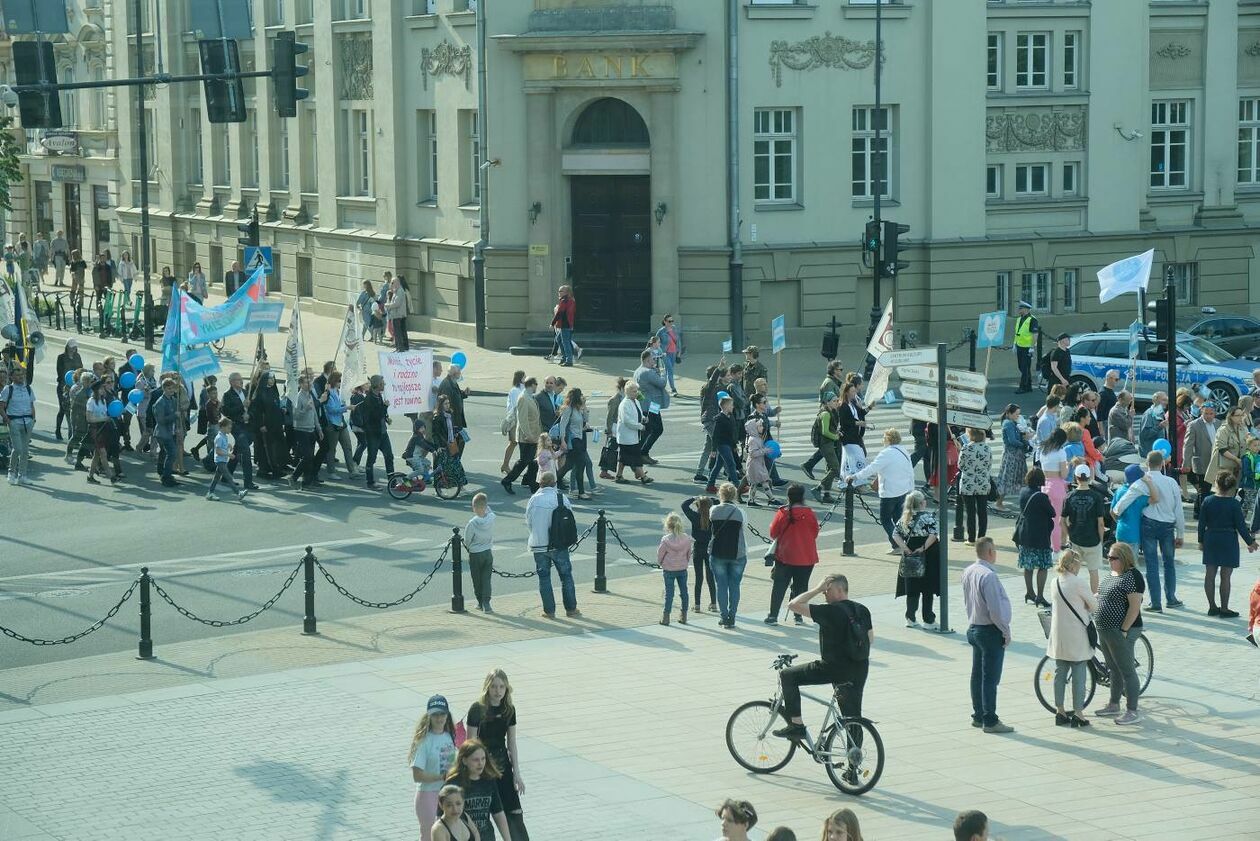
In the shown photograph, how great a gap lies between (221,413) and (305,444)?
4.61 feet

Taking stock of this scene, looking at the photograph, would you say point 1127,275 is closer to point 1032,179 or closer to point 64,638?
point 1032,179

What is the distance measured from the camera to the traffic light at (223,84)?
24359 millimetres

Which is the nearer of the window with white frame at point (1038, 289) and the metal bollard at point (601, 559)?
the metal bollard at point (601, 559)

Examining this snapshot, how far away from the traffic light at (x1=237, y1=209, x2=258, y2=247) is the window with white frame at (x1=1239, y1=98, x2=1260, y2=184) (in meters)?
22.3

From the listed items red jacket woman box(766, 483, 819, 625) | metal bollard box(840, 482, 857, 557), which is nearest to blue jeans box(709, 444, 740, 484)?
metal bollard box(840, 482, 857, 557)

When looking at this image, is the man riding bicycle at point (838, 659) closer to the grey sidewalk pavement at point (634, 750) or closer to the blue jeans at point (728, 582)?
the grey sidewalk pavement at point (634, 750)

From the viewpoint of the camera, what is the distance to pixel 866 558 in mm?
23469

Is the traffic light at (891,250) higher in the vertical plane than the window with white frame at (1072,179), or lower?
lower

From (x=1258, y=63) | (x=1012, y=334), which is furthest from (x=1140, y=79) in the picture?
(x=1012, y=334)

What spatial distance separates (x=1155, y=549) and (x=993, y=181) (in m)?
24.1

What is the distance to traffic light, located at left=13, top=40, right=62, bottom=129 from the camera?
2281cm

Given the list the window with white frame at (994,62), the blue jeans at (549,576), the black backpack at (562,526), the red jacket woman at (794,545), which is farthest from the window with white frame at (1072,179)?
the black backpack at (562,526)

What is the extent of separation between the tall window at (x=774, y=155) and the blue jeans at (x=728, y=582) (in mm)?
22295

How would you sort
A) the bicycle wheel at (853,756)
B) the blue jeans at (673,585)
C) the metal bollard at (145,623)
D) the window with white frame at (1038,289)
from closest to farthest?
the bicycle wheel at (853,756)
the metal bollard at (145,623)
the blue jeans at (673,585)
the window with white frame at (1038,289)
